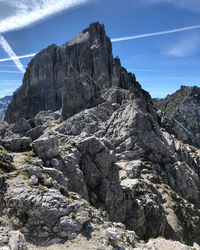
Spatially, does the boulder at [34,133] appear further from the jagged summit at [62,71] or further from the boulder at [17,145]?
the boulder at [17,145]

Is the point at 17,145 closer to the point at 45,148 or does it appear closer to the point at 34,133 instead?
the point at 45,148

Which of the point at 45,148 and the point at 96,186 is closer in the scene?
the point at 45,148

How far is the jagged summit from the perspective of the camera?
162000mm

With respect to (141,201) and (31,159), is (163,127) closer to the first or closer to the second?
(141,201)

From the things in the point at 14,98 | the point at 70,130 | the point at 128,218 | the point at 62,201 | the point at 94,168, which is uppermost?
the point at 14,98

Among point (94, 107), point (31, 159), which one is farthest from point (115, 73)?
point (31, 159)

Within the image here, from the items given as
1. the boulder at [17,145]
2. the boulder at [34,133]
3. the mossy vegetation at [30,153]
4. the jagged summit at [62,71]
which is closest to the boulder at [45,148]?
the mossy vegetation at [30,153]

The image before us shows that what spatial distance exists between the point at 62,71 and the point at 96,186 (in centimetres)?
15299

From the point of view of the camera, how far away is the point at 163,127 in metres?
126

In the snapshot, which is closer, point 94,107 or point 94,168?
point 94,168

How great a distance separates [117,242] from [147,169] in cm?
4885

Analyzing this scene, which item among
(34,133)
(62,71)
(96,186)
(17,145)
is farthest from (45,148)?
(62,71)

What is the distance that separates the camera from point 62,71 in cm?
18075

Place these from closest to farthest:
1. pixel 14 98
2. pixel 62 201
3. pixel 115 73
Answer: pixel 62 201 → pixel 115 73 → pixel 14 98
